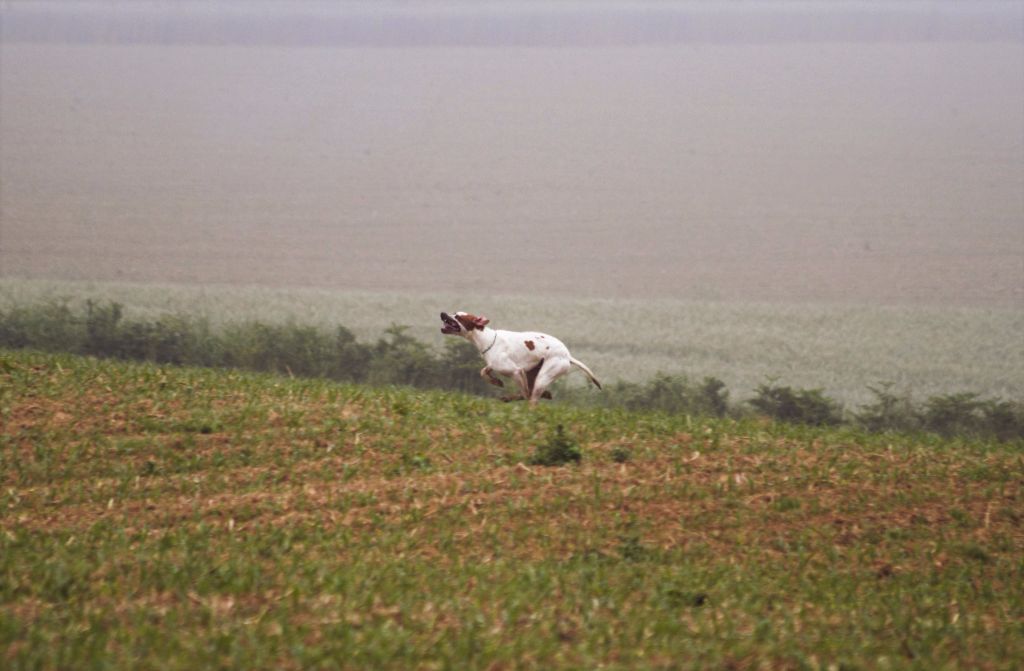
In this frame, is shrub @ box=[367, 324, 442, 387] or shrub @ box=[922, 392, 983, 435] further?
Answer: shrub @ box=[367, 324, 442, 387]

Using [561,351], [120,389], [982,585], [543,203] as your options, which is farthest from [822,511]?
[543,203]

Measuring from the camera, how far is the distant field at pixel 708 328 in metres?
36.8

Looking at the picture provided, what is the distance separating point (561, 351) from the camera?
53.0 feet

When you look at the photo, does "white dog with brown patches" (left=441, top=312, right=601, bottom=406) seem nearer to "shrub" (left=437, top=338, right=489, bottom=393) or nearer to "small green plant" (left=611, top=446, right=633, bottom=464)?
"small green plant" (left=611, top=446, right=633, bottom=464)

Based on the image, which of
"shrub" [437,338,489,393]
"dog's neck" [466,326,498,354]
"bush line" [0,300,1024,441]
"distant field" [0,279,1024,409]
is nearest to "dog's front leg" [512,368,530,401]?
"dog's neck" [466,326,498,354]

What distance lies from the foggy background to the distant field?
2234mm

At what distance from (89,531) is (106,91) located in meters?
52.7

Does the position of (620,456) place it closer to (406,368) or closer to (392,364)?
(406,368)

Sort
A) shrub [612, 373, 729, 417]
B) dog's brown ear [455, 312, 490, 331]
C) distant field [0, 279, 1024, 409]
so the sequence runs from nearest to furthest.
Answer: dog's brown ear [455, 312, 490, 331] < shrub [612, 373, 729, 417] < distant field [0, 279, 1024, 409]

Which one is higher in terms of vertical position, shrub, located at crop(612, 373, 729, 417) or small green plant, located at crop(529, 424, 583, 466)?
shrub, located at crop(612, 373, 729, 417)

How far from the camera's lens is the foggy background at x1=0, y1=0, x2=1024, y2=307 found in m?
49.6

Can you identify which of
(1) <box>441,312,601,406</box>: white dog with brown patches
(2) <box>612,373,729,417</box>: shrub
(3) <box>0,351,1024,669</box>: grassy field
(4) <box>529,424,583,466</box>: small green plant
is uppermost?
(1) <box>441,312,601,406</box>: white dog with brown patches

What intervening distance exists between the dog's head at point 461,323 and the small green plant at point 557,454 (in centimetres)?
310

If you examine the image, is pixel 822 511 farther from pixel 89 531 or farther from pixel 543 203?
pixel 543 203
